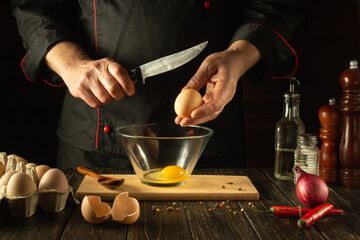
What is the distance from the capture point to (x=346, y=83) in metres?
1.41

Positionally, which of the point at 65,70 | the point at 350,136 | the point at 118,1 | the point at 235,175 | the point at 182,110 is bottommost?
the point at 235,175

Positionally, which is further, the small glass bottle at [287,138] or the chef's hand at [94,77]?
the small glass bottle at [287,138]

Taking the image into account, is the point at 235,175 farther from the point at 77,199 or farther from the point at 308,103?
the point at 308,103

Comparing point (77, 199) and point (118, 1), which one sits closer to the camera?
point (77, 199)

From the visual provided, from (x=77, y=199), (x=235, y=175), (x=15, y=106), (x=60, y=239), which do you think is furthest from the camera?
(x=15, y=106)

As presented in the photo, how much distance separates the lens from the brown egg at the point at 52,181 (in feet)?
3.83

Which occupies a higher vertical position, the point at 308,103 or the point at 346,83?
the point at 346,83

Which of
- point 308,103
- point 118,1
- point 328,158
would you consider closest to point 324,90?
point 308,103

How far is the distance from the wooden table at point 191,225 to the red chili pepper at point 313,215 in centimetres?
1

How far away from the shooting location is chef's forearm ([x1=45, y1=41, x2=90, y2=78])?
5.13 ft

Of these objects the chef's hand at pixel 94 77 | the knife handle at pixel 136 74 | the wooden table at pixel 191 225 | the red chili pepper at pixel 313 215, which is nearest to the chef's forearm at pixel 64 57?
the chef's hand at pixel 94 77

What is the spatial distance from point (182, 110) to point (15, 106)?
1535 mm

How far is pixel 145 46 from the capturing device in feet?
5.61

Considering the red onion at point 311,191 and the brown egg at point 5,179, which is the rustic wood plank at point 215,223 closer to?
the red onion at point 311,191
